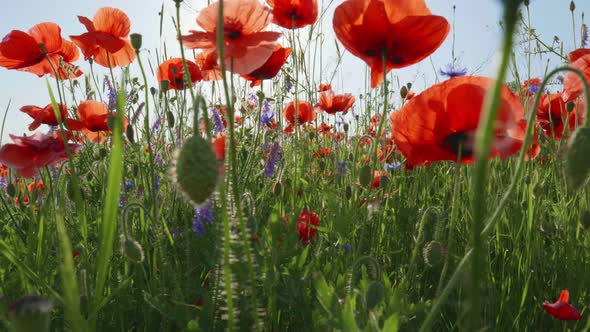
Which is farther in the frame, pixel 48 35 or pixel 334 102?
pixel 334 102

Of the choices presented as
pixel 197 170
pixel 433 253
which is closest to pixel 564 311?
pixel 433 253

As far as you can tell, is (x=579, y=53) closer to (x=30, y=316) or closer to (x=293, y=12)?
(x=293, y=12)

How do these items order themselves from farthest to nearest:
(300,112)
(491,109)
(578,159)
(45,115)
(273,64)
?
1. (300,112)
2. (45,115)
3. (273,64)
4. (578,159)
5. (491,109)

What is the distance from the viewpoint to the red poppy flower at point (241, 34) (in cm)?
123

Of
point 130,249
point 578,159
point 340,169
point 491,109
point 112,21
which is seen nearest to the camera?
point 491,109

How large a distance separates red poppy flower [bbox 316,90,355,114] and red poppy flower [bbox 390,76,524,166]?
189cm

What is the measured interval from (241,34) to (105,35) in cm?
91

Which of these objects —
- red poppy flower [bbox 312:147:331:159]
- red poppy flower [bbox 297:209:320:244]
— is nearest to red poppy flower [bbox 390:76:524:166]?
red poppy flower [bbox 297:209:320:244]

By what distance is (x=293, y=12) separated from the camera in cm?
198

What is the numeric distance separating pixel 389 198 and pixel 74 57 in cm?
170

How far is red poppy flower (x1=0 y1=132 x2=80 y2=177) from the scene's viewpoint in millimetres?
1534

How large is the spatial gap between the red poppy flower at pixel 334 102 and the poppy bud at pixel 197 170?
8.19 ft

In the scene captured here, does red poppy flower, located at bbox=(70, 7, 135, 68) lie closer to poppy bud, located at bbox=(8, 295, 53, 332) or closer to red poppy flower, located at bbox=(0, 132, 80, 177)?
red poppy flower, located at bbox=(0, 132, 80, 177)

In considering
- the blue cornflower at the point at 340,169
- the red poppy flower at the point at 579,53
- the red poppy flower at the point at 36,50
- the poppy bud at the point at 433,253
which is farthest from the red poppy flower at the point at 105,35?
the red poppy flower at the point at 579,53
